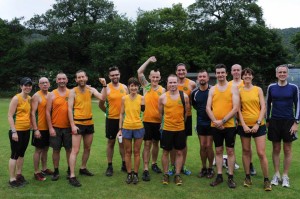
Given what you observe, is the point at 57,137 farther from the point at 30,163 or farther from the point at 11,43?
the point at 11,43

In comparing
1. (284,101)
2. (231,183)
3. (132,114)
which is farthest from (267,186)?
(132,114)

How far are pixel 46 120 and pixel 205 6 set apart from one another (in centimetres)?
4351

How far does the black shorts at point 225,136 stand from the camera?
19.8 feet

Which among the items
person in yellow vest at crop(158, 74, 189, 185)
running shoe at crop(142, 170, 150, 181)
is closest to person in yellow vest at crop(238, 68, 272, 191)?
person in yellow vest at crop(158, 74, 189, 185)

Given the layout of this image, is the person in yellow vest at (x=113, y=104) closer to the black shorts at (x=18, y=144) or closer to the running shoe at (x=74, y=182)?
the running shoe at (x=74, y=182)

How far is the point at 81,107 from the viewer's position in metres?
6.51

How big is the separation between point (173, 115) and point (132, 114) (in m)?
0.82

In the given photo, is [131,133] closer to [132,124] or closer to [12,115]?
[132,124]

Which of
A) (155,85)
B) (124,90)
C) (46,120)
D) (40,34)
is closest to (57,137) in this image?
(46,120)

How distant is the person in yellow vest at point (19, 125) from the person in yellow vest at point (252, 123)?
407cm

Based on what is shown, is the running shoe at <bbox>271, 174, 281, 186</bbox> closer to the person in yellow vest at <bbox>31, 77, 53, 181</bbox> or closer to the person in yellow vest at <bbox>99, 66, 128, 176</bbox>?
the person in yellow vest at <bbox>99, 66, 128, 176</bbox>

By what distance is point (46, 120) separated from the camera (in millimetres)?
6547

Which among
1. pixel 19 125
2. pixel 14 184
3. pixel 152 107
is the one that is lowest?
pixel 14 184

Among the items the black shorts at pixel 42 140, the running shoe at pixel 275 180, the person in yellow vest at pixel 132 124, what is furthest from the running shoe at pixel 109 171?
the running shoe at pixel 275 180
